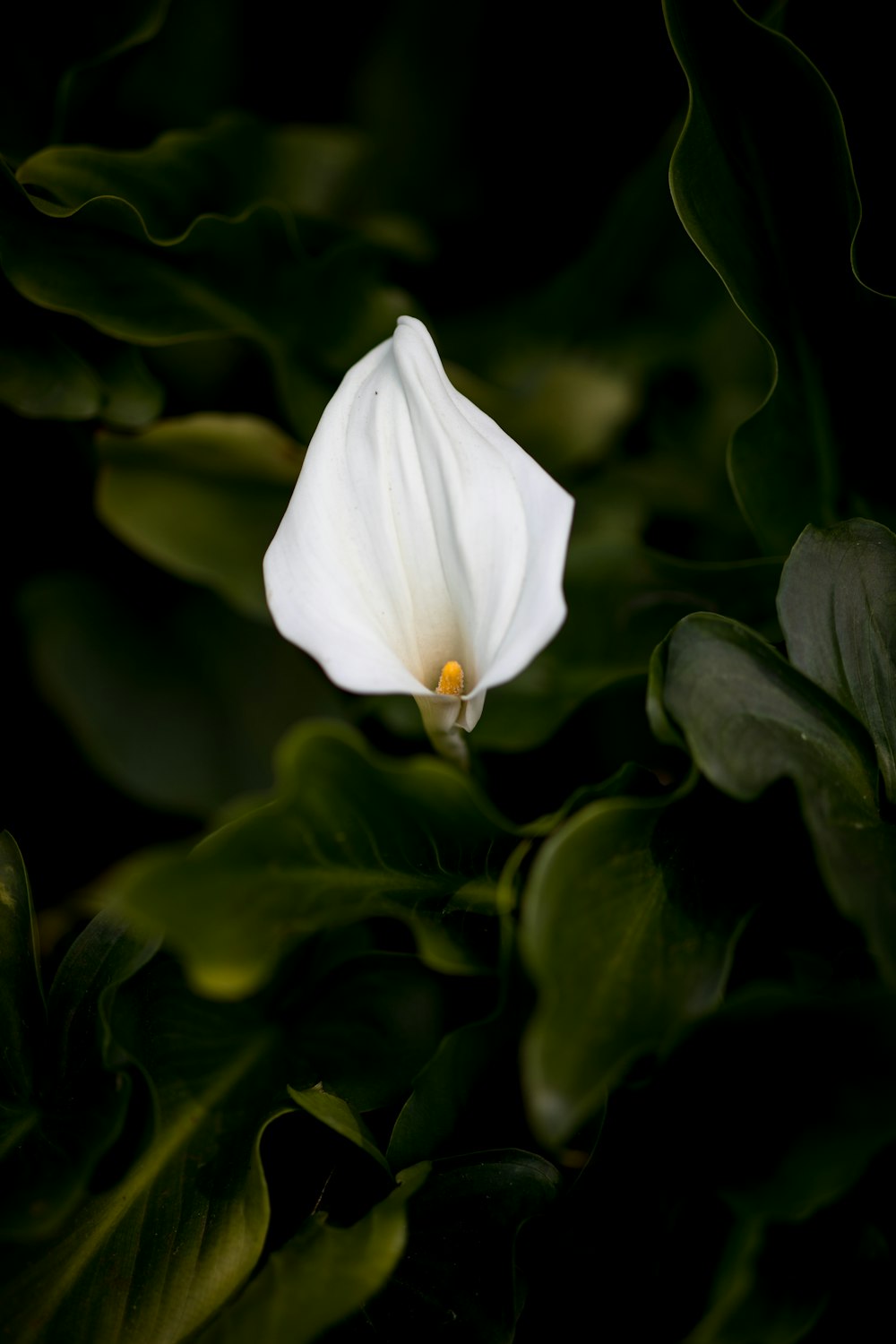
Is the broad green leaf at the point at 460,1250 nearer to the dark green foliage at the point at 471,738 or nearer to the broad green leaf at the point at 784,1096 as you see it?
the dark green foliage at the point at 471,738

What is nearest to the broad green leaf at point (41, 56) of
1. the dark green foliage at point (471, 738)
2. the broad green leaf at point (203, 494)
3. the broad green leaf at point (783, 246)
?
the dark green foliage at point (471, 738)

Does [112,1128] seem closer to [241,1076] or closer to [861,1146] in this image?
[241,1076]

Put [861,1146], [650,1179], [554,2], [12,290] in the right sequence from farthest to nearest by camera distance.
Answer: [554,2]
[12,290]
[650,1179]
[861,1146]

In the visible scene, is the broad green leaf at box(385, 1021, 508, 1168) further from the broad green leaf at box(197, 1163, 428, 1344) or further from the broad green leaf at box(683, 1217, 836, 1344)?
the broad green leaf at box(683, 1217, 836, 1344)

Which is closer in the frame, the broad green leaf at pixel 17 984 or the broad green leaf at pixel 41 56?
the broad green leaf at pixel 17 984

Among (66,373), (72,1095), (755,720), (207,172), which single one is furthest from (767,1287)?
(207,172)

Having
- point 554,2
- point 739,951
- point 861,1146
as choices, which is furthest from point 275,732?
point 554,2

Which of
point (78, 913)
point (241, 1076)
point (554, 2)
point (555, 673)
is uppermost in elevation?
point (554, 2)
